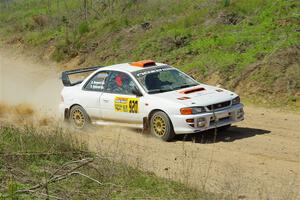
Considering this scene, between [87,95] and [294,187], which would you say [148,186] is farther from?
[87,95]

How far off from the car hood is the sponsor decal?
53cm

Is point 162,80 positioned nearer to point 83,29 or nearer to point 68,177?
point 68,177

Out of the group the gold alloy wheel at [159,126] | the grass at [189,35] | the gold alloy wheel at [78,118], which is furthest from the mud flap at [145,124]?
the grass at [189,35]

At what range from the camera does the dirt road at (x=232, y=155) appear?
9686mm

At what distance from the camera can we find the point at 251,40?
2094cm

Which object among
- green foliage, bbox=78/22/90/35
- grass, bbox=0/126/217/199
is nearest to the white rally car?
grass, bbox=0/126/217/199

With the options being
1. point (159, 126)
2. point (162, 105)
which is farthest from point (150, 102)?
point (159, 126)

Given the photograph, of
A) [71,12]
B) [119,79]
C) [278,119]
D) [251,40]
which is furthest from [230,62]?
[71,12]

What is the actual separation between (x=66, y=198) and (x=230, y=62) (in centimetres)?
1233

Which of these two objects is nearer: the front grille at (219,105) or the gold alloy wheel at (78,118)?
the front grille at (219,105)

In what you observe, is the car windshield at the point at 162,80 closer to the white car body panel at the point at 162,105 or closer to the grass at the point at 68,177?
the white car body panel at the point at 162,105

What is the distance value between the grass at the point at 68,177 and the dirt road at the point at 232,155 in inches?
18.1

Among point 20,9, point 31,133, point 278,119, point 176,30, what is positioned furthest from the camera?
point 20,9

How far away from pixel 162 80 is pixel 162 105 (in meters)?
1.07
